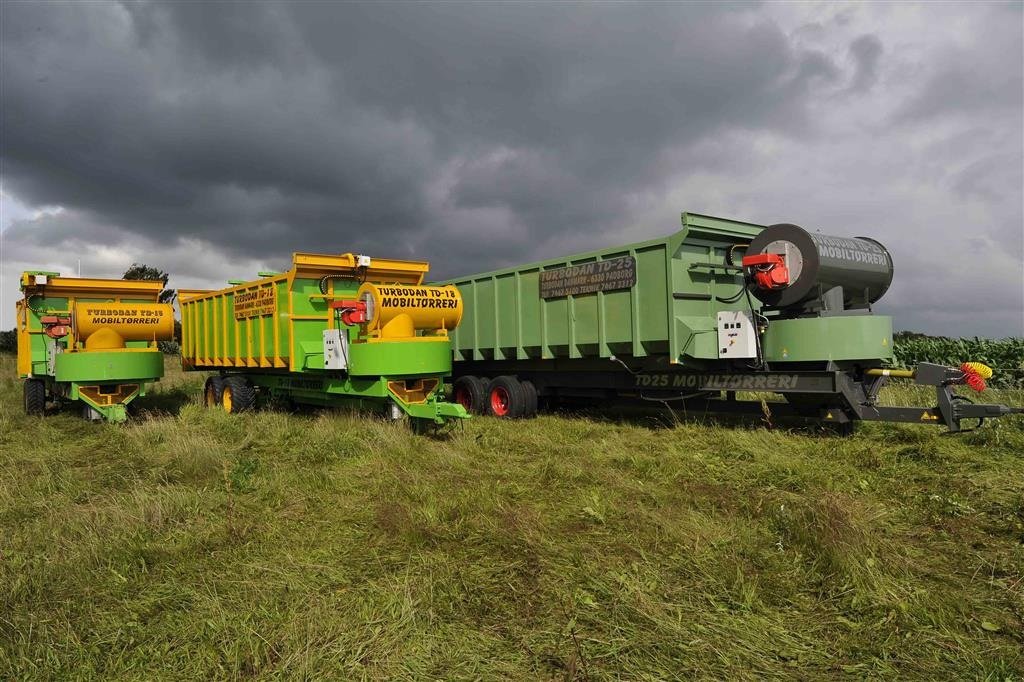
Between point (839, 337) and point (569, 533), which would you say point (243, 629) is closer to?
point (569, 533)

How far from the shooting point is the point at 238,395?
1216 centimetres

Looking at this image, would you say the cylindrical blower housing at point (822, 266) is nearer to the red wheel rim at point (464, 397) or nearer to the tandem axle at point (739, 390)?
the tandem axle at point (739, 390)

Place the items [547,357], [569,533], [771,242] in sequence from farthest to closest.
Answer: [547,357], [771,242], [569,533]

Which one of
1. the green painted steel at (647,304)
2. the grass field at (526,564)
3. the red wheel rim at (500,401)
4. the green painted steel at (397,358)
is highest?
the green painted steel at (647,304)

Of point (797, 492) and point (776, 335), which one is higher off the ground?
point (776, 335)

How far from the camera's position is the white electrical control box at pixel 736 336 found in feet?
27.1

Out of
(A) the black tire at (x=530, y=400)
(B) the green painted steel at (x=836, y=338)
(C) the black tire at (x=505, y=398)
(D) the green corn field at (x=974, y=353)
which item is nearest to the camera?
Answer: (B) the green painted steel at (x=836, y=338)

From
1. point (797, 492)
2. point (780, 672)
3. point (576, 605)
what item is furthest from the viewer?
point (797, 492)

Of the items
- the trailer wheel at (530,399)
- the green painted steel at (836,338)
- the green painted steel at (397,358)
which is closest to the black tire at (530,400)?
the trailer wheel at (530,399)

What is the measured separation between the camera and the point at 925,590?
3.61 metres

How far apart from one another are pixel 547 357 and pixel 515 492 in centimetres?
515

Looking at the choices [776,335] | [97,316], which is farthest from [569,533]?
[97,316]

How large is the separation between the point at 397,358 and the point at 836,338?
18.6 feet

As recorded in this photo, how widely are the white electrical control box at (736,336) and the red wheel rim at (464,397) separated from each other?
5.18m
